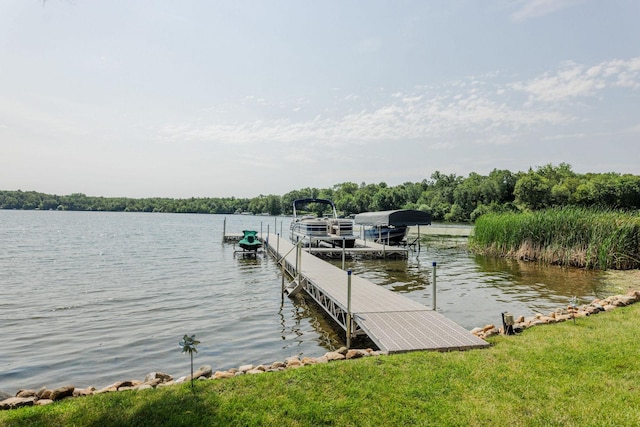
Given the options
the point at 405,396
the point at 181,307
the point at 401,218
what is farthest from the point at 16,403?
the point at 401,218

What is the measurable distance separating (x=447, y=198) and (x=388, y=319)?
3458 inches

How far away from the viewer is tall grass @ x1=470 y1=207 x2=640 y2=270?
16.8 m

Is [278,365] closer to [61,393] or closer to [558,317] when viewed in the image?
[61,393]

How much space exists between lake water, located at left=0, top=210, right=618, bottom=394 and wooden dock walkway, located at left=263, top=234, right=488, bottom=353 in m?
0.69

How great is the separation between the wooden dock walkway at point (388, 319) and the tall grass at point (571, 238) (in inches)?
469

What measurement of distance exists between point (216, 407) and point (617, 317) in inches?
309

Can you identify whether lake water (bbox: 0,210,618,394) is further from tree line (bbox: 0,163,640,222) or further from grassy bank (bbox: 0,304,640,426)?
tree line (bbox: 0,163,640,222)

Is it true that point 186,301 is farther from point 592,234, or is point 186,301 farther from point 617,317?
point 592,234

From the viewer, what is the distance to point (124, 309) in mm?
11156

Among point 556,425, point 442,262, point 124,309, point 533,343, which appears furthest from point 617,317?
point 442,262

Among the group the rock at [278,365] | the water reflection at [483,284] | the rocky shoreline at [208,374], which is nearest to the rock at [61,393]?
the rocky shoreline at [208,374]

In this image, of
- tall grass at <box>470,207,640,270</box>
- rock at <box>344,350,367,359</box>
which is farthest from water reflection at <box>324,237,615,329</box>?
rock at <box>344,350,367,359</box>

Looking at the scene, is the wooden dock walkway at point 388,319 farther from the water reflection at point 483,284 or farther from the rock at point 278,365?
the water reflection at point 483,284

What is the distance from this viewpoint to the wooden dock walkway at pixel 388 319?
6.21 meters
